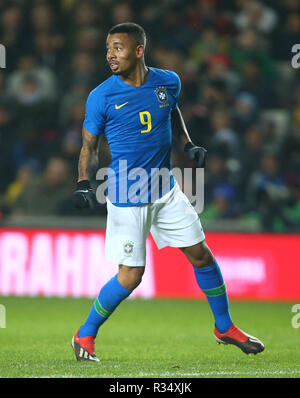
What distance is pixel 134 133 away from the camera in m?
5.82

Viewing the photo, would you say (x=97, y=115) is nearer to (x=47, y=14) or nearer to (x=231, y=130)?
(x=231, y=130)

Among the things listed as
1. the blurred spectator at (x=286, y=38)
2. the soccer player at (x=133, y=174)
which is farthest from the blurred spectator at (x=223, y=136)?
the soccer player at (x=133, y=174)

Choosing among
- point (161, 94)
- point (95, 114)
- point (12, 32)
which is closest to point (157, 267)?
point (12, 32)

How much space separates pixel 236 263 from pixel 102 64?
3453 mm

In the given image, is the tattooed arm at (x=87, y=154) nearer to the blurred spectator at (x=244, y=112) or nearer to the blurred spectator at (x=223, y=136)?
the blurred spectator at (x=223, y=136)

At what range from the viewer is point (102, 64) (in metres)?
11.9

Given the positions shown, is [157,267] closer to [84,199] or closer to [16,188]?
[16,188]

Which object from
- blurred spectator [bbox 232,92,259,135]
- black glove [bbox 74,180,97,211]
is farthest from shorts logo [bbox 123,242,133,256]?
blurred spectator [bbox 232,92,259,135]

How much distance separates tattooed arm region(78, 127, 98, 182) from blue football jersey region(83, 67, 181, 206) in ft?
0.15

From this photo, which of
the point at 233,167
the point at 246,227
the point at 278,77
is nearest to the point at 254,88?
the point at 278,77

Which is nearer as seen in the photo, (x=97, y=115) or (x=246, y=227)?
(x=97, y=115)

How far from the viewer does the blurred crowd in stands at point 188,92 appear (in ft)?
34.8

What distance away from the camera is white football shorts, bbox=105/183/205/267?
18.9ft
